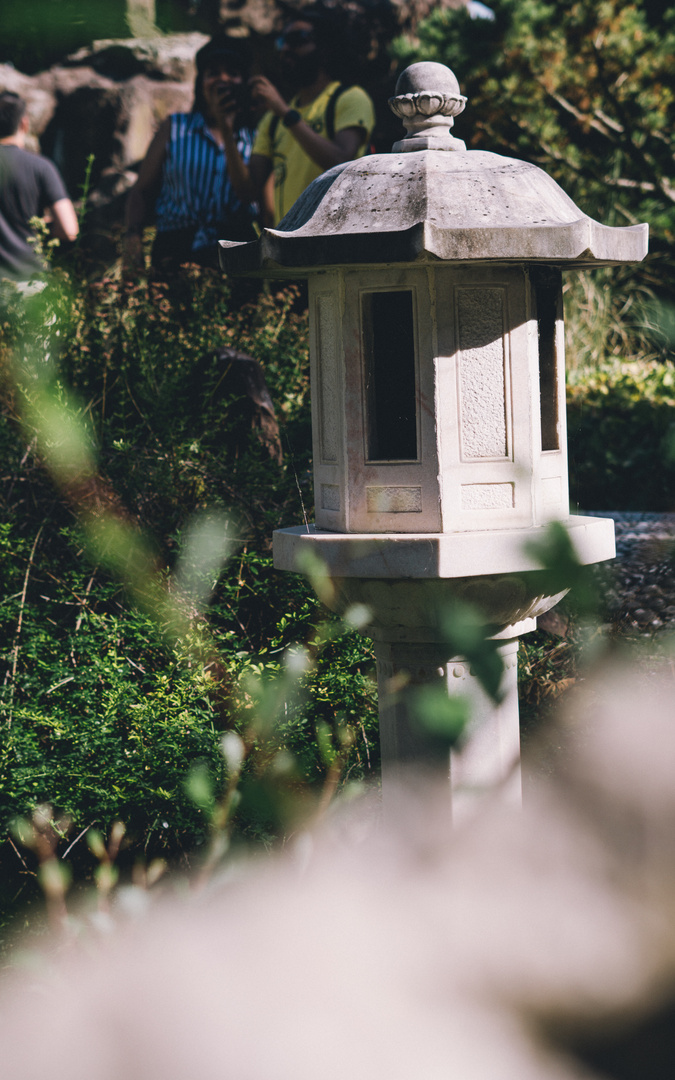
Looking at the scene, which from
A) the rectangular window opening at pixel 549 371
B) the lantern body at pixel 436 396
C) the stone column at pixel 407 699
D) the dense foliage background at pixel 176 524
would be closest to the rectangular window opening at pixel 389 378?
the lantern body at pixel 436 396

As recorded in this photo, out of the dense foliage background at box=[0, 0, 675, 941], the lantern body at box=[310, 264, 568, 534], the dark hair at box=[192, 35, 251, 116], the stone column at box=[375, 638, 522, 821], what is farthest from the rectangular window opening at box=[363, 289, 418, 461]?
the dark hair at box=[192, 35, 251, 116]

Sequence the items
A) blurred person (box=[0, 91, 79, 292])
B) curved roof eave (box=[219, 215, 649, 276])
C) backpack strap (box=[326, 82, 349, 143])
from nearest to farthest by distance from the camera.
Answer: curved roof eave (box=[219, 215, 649, 276]), blurred person (box=[0, 91, 79, 292]), backpack strap (box=[326, 82, 349, 143])

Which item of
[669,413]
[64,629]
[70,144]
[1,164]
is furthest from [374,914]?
[70,144]

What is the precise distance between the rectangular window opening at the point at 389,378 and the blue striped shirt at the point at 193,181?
450 cm

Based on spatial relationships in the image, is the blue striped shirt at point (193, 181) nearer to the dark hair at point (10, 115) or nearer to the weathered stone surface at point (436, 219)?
the dark hair at point (10, 115)

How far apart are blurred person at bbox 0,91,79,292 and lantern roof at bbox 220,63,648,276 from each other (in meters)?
3.52

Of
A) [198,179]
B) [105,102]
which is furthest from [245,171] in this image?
[105,102]

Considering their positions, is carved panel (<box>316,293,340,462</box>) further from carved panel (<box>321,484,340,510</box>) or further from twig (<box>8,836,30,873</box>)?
twig (<box>8,836,30,873</box>)

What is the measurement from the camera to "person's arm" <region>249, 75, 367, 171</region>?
568 cm

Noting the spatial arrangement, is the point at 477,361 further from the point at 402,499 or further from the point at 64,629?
the point at 64,629

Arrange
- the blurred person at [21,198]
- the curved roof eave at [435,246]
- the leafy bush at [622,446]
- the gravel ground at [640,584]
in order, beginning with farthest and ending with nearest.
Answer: the leafy bush at [622,446] < the blurred person at [21,198] < the gravel ground at [640,584] < the curved roof eave at [435,246]

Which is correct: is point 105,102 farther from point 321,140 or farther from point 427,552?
point 427,552

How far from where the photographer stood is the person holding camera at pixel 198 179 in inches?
252

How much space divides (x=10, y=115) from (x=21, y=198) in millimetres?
512
